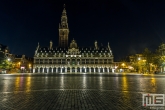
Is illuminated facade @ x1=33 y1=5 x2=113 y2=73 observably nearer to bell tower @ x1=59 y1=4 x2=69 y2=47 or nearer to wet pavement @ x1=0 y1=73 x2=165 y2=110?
bell tower @ x1=59 y1=4 x2=69 y2=47

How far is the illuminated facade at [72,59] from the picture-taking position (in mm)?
146500

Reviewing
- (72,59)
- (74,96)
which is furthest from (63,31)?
(74,96)

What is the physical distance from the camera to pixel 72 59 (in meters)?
150

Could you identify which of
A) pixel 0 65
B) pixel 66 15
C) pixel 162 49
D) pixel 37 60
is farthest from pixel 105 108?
pixel 66 15

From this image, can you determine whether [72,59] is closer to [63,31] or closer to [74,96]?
[63,31]

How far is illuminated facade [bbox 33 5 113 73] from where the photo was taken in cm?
14650

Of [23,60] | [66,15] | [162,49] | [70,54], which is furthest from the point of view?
[66,15]

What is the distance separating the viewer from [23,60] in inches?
5541

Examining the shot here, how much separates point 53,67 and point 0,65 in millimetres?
68152

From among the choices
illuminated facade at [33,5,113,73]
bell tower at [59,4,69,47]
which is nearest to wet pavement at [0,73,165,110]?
illuminated facade at [33,5,113,73]

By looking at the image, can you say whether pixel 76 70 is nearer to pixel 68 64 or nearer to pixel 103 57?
pixel 68 64

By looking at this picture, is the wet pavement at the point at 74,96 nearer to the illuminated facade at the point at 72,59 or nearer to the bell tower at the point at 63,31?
the illuminated facade at the point at 72,59

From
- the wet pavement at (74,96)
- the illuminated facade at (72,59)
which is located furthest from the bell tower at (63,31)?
the wet pavement at (74,96)

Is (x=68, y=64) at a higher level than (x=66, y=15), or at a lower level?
lower
